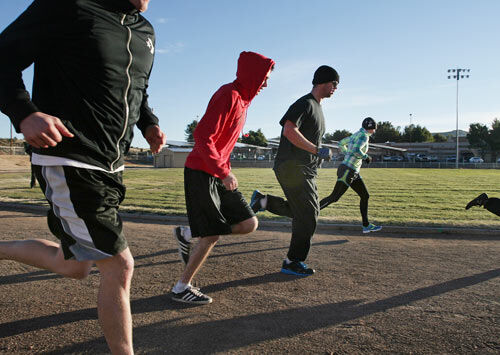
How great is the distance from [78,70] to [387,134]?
116 m

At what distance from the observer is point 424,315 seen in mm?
3008

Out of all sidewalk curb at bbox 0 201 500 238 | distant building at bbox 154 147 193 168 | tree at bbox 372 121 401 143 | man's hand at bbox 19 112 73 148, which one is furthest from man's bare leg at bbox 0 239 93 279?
tree at bbox 372 121 401 143

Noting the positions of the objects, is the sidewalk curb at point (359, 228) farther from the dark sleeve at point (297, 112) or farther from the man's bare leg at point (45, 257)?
the man's bare leg at point (45, 257)

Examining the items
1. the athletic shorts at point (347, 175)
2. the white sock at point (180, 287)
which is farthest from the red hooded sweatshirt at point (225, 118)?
the athletic shorts at point (347, 175)

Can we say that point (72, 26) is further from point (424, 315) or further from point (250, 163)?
point (250, 163)

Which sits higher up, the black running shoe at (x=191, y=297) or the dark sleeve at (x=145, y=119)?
the dark sleeve at (x=145, y=119)

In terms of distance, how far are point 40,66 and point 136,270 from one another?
2.67 m

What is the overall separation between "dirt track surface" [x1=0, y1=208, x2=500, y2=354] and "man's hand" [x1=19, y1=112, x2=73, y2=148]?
1393 millimetres

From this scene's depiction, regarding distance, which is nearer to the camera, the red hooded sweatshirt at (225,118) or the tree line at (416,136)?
the red hooded sweatshirt at (225,118)

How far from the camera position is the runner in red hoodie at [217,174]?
10.3 ft

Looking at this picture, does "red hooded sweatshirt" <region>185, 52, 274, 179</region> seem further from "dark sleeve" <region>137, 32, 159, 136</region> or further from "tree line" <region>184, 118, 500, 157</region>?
"tree line" <region>184, 118, 500, 157</region>

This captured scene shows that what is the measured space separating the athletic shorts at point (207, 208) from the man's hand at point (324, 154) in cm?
112

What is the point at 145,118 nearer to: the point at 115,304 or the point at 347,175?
the point at 115,304

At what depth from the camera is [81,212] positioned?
193cm
